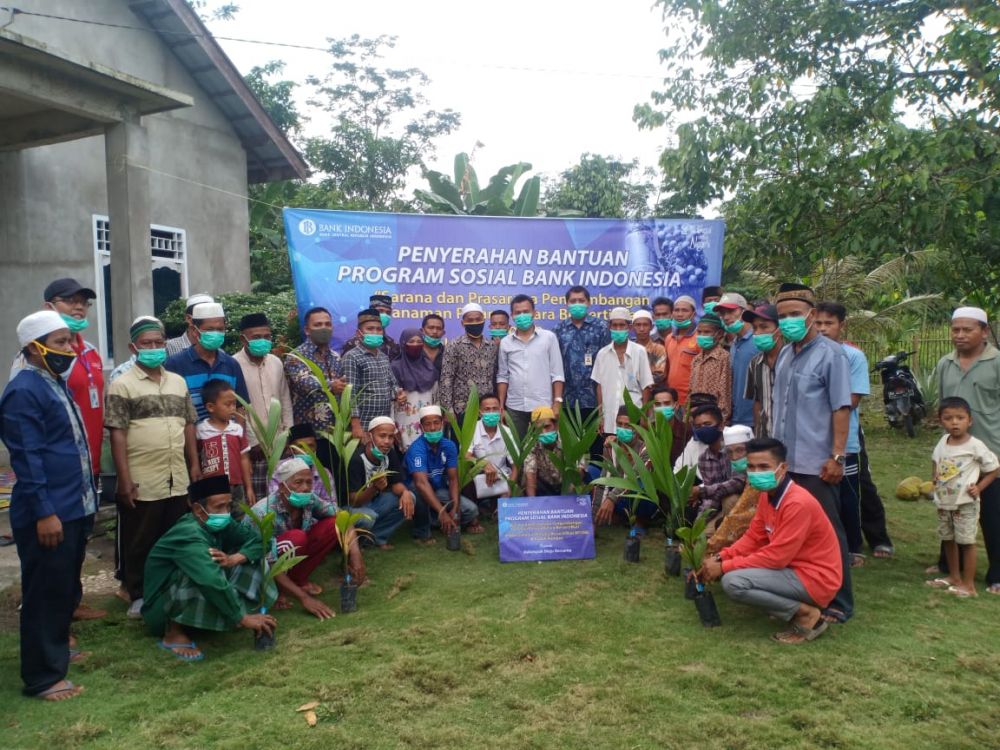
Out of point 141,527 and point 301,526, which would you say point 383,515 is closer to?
point 301,526

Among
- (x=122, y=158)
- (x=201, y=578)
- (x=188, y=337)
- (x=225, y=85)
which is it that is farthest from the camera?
(x=225, y=85)

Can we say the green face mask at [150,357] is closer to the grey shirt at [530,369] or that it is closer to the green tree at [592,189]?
the grey shirt at [530,369]

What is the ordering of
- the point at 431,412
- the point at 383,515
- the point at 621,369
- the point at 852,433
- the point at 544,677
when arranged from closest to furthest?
the point at 544,677, the point at 852,433, the point at 383,515, the point at 431,412, the point at 621,369

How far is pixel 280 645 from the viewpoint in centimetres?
381

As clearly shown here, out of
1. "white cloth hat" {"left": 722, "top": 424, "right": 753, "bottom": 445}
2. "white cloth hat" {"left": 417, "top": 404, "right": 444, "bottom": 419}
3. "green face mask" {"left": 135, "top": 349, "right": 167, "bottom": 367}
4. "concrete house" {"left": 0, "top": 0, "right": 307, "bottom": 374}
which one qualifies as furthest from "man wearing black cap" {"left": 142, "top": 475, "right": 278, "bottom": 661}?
"concrete house" {"left": 0, "top": 0, "right": 307, "bottom": 374}

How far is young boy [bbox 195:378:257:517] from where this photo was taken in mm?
4422

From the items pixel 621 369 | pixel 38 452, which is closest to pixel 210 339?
pixel 38 452

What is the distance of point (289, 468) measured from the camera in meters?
4.30

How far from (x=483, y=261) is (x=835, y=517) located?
12.9 feet

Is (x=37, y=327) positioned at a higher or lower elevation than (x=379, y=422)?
higher

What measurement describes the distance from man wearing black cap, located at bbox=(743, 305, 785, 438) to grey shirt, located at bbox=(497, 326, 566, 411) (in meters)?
1.55

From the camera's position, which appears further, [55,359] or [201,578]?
[201,578]

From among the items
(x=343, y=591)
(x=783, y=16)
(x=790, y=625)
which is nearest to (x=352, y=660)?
(x=343, y=591)

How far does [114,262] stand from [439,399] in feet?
12.6
